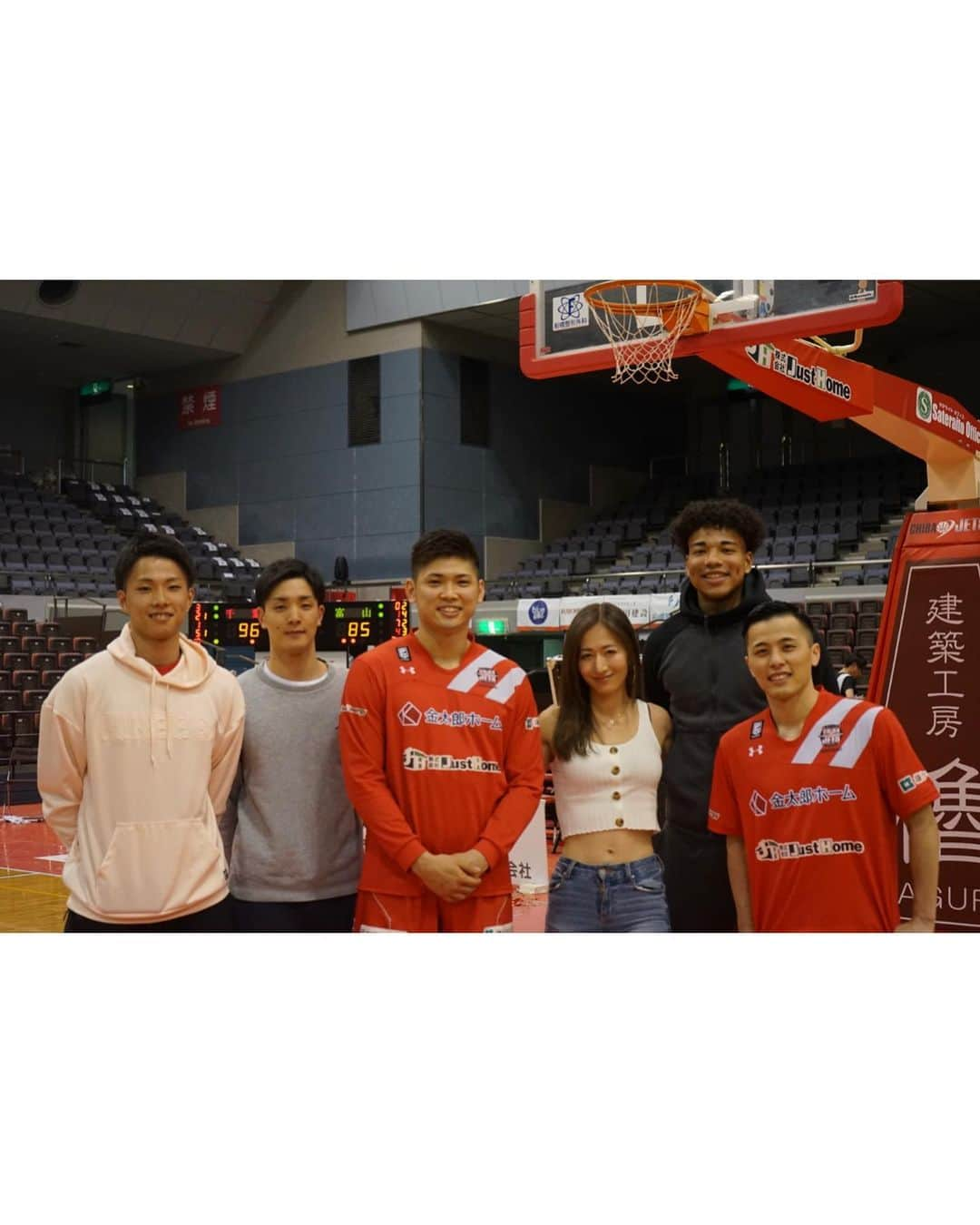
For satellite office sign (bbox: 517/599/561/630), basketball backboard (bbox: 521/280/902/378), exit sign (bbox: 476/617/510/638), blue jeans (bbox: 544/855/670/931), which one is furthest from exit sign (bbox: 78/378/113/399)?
blue jeans (bbox: 544/855/670/931)

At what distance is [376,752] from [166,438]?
2182cm

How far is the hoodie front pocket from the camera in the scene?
329 centimetres

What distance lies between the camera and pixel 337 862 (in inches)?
136

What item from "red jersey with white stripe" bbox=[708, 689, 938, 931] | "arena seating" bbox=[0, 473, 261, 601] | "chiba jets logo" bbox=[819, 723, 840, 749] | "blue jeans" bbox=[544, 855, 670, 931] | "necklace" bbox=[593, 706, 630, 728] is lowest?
"blue jeans" bbox=[544, 855, 670, 931]

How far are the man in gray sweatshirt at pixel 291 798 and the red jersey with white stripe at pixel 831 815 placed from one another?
44.0 inches

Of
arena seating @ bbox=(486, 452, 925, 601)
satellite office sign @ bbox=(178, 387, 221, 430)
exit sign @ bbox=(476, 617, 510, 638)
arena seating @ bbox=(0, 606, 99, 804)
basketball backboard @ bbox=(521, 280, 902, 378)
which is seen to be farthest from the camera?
satellite office sign @ bbox=(178, 387, 221, 430)

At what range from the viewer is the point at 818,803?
129 inches

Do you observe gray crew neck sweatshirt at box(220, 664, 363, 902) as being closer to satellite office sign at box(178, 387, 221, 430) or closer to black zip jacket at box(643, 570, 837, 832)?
black zip jacket at box(643, 570, 837, 832)

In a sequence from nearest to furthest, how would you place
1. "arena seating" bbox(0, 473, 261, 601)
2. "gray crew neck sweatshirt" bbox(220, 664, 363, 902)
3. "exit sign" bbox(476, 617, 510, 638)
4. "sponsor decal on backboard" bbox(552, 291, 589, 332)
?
"gray crew neck sweatshirt" bbox(220, 664, 363, 902) → "sponsor decal on backboard" bbox(552, 291, 589, 332) → "exit sign" bbox(476, 617, 510, 638) → "arena seating" bbox(0, 473, 261, 601)

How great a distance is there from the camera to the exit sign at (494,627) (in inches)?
699

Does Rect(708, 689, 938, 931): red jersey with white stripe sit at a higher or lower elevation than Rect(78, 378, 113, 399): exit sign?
lower

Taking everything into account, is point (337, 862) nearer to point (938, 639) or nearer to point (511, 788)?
point (511, 788)

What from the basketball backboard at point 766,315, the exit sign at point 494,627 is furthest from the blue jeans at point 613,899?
the exit sign at point 494,627

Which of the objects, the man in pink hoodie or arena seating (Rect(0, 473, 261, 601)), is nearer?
the man in pink hoodie
